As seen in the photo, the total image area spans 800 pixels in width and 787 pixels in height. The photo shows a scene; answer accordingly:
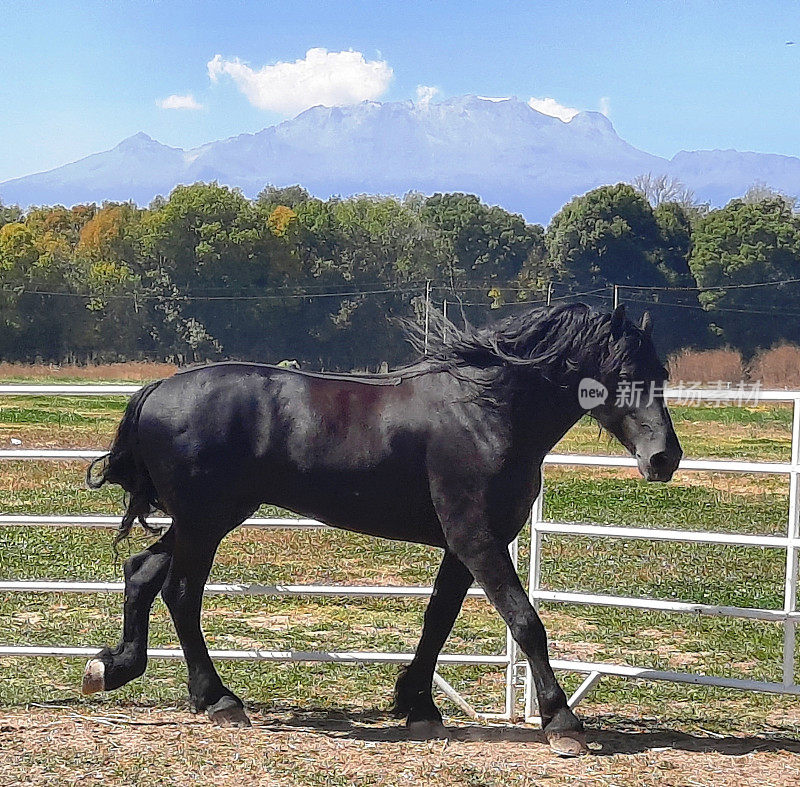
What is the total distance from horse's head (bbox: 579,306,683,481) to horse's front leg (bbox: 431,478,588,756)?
24.4 inches

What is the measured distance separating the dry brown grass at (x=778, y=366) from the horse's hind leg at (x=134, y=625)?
87.4ft

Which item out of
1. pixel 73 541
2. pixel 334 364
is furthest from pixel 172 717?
pixel 334 364

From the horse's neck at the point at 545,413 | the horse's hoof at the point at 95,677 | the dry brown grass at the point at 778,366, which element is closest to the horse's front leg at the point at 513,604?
the horse's neck at the point at 545,413

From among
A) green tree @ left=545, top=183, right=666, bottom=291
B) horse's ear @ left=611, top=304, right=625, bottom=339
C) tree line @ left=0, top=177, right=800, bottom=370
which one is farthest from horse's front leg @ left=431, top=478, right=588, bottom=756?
green tree @ left=545, top=183, right=666, bottom=291

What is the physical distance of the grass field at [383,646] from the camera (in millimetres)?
4160

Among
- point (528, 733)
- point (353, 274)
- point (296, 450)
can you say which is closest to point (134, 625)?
point (296, 450)

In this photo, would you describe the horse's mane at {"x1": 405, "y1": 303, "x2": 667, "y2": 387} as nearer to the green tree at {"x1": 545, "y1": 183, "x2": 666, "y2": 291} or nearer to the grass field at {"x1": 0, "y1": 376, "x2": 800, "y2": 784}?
the grass field at {"x1": 0, "y1": 376, "x2": 800, "y2": 784}

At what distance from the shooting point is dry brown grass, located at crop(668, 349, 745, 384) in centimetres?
2709

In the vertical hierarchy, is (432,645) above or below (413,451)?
below

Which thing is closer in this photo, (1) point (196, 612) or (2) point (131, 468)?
(1) point (196, 612)

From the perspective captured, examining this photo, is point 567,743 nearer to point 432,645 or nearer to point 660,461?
point 432,645

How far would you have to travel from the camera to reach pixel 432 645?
4.64m

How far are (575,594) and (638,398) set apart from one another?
1093 millimetres

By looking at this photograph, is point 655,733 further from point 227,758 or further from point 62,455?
point 62,455
